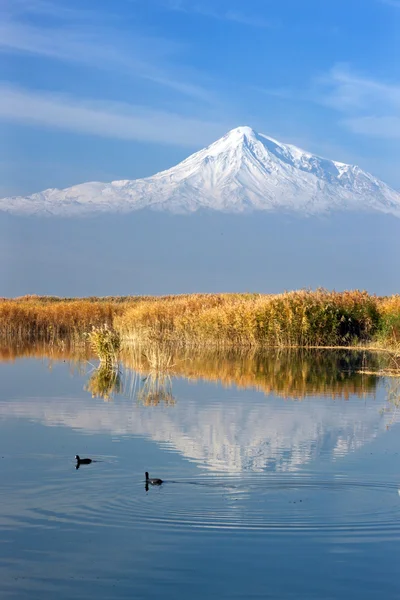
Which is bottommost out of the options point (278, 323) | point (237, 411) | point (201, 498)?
point (201, 498)

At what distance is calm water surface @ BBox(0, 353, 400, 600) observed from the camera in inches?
263

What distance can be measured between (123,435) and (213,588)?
614cm

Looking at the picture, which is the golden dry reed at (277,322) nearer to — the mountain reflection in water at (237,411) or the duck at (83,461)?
the mountain reflection in water at (237,411)

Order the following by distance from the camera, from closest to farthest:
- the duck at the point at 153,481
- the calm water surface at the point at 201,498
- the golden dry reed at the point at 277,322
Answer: the calm water surface at the point at 201,498
the duck at the point at 153,481
the golden dry reed at the point at 277,322

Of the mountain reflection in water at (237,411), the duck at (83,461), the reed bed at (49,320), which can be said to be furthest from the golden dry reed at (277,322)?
the duck at (83,461)

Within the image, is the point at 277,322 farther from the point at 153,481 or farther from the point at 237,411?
the point at 153,481

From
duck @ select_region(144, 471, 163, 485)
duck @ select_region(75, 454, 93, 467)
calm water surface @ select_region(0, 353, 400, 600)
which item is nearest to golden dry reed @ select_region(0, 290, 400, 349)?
calm water surface @ select_region(0, 353, 400, 600)

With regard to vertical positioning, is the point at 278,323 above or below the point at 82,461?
above

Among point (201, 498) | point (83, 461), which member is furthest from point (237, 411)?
point (201, 498)

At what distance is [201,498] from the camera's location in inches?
344

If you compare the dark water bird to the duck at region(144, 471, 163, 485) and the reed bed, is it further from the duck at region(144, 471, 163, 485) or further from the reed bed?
the reed bed

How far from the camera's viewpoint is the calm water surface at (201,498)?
6.68 m

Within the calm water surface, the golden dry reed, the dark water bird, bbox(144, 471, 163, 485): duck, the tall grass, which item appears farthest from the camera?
the tall grass

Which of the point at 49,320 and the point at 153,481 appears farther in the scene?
the point at 49,320
